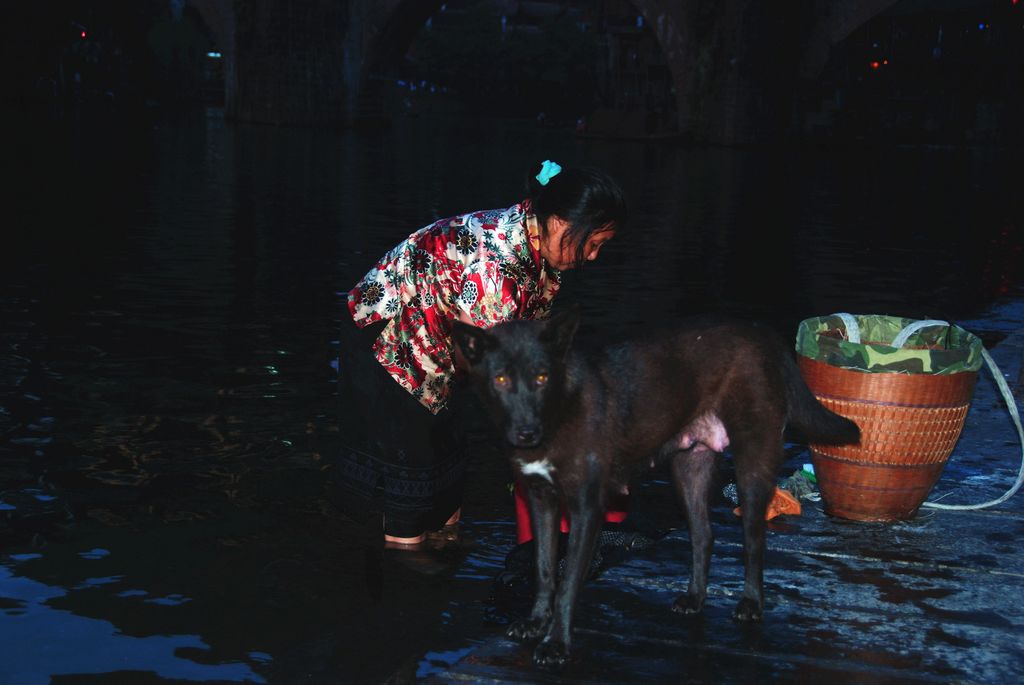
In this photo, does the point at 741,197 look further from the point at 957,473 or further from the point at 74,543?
the point at 74,543

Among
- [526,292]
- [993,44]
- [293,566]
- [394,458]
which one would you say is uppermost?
[993,44]

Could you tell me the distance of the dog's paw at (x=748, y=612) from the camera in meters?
4.28

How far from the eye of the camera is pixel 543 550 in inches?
164

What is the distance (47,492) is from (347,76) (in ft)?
131

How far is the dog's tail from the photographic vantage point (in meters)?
4.47

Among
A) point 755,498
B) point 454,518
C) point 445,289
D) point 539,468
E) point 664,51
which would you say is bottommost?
point 454,518

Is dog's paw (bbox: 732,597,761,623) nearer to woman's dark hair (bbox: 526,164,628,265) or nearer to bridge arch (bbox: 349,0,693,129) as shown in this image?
woman's dark hair (bbox: 526,164,628,265)


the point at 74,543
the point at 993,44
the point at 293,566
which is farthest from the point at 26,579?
the point at 993,44

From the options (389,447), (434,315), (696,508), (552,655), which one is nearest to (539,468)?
(552,655)

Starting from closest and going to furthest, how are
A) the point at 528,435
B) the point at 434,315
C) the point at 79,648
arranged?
1. the point at 528,435
2. the point at 79,648
3. the point at 434,315

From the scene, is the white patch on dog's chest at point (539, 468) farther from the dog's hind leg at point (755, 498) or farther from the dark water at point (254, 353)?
the dog's hind leg at point (755, 498)

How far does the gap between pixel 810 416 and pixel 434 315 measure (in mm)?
1421

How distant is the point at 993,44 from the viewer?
124ft

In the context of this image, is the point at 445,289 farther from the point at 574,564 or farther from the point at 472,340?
the point at 574,564
